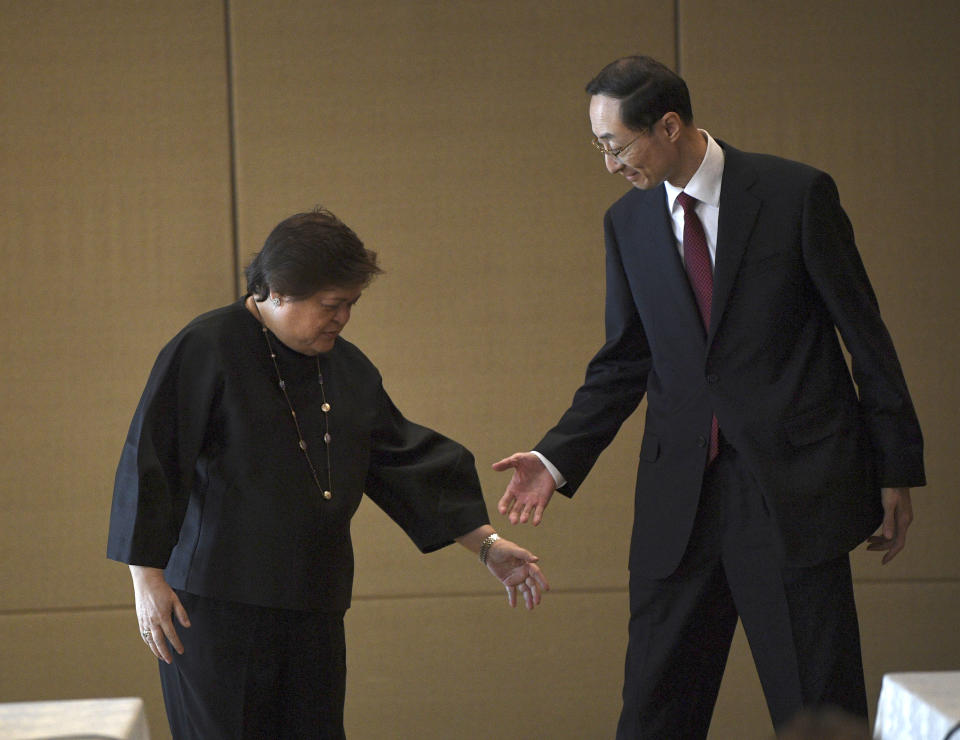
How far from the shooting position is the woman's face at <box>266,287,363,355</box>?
7.07ft

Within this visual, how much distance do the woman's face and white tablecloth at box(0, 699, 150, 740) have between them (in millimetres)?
787

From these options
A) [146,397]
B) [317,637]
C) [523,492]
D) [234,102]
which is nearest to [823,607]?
[523,492]

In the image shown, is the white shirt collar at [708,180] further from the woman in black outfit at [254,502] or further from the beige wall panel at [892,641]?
the beige wall panel at [892,641]

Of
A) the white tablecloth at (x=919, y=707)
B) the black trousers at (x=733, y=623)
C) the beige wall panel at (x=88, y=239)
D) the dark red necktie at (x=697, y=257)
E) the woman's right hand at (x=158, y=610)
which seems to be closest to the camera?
the white tablecloth at (x=919, y=707)

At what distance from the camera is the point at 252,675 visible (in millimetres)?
2078

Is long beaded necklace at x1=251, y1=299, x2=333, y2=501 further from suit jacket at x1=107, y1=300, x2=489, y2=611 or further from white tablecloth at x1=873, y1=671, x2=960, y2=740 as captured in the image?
white tablecloth at x1=873, y1=671, x2=960, y2=740

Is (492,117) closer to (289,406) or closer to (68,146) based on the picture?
(68,146)

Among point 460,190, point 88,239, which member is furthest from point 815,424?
point 88,239

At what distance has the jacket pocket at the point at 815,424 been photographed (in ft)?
6.97

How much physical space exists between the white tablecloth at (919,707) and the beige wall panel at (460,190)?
2060 millimetres

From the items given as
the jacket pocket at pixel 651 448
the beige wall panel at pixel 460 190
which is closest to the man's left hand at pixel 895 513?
the jacket pocket at pixel 651 448

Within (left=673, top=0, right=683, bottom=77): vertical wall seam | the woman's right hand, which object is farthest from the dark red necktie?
(left=673, top=0, right=683, bottom=77): vertical wall seam

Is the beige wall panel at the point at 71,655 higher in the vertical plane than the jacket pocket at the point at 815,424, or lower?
A: lower

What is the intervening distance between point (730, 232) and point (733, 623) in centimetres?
76
